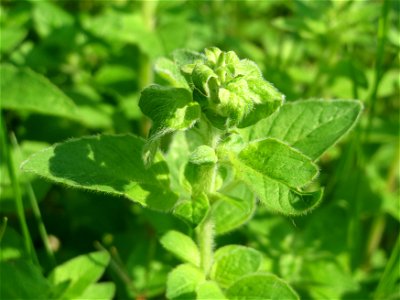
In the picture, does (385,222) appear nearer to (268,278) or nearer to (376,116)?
(376,116)

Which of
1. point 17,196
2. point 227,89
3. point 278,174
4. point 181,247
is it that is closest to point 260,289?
point 181,247

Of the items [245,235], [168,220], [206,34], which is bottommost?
[245,235]

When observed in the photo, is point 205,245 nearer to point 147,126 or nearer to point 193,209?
point 193,209

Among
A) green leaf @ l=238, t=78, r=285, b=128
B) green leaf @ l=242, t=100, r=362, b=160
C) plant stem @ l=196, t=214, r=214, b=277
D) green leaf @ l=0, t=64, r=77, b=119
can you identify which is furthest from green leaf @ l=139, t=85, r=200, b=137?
green leaf @ l=0, t=64, r=77, b=119

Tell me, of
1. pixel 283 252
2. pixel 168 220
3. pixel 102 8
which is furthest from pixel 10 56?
pixel 283 252

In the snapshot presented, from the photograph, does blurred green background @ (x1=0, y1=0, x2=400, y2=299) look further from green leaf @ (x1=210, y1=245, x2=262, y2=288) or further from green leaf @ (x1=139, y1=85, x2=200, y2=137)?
green leaf @ (x1=139, y1=85, x2=200, y2=137)
